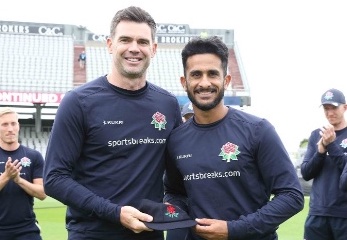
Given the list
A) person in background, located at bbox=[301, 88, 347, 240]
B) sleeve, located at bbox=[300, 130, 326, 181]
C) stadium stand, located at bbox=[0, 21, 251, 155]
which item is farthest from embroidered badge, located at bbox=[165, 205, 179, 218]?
stadium stand, located at bbox=[0, 21, 251, 155]

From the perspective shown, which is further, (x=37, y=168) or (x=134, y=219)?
(x=37, y=168)

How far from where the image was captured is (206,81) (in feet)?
9.21

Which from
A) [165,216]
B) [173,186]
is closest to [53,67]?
[173,186]

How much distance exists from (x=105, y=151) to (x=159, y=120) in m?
0.34

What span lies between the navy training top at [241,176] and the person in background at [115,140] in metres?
0.23

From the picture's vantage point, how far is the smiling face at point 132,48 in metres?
2.95

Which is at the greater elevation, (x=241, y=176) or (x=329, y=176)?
(x=241, y=176)

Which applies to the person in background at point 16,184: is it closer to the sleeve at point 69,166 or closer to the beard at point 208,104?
the sleeve at point 69,166

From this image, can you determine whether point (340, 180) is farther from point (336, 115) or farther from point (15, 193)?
point (15, 193)

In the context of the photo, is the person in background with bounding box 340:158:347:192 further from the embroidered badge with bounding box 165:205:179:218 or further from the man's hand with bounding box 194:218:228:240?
the embroidered badge with bounding box 165:205:179:218

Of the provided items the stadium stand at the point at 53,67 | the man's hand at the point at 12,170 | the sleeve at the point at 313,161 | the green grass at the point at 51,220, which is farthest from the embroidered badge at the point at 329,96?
the stadium stand at the point at 53,67

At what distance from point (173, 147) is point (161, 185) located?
9.4 inches

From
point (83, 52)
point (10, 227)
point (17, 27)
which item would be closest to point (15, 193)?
point (10, 227)

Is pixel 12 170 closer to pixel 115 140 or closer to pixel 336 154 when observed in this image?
pixel 115 140
